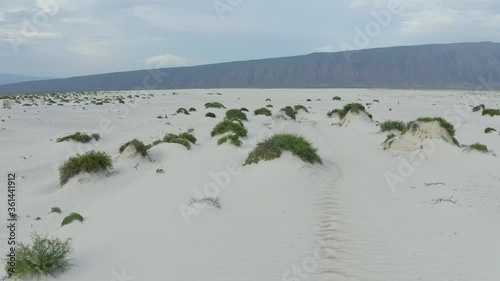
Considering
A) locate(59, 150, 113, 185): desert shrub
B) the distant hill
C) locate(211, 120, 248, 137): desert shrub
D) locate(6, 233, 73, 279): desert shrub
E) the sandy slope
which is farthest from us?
the distant hill

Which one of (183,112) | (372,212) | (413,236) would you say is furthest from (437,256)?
(183,112)

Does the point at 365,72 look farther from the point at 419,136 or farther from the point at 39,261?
the point at 39,261

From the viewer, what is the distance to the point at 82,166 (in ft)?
51.9

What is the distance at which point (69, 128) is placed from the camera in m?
30.2

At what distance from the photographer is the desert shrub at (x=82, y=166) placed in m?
15.7

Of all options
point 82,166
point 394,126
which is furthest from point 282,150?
point 394,126

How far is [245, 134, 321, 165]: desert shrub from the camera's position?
1570cm

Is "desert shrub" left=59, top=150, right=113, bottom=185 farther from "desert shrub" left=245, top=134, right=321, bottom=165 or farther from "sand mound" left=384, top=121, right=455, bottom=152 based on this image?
"sand mound" left=384, top=121, right=455, bottom=152

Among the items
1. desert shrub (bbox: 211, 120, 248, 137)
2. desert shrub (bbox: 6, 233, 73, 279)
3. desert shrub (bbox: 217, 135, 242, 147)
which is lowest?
desert shrub (bbox: 6, 233, 73, 279)

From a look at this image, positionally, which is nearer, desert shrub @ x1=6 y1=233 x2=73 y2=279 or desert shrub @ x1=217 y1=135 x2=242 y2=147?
desert shrub @ x1=6 y1=233 x2=73 y2=279

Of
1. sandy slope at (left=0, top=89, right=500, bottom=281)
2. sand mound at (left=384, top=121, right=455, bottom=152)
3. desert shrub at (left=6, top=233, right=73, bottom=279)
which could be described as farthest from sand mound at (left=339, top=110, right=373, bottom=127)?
desert shrub at (left=6, top=233, right=73, bottom=279)

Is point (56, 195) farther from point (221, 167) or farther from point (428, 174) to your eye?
point (428, 174)

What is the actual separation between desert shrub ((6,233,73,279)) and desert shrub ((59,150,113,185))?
30.1 ft

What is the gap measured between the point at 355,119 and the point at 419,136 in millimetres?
10598
